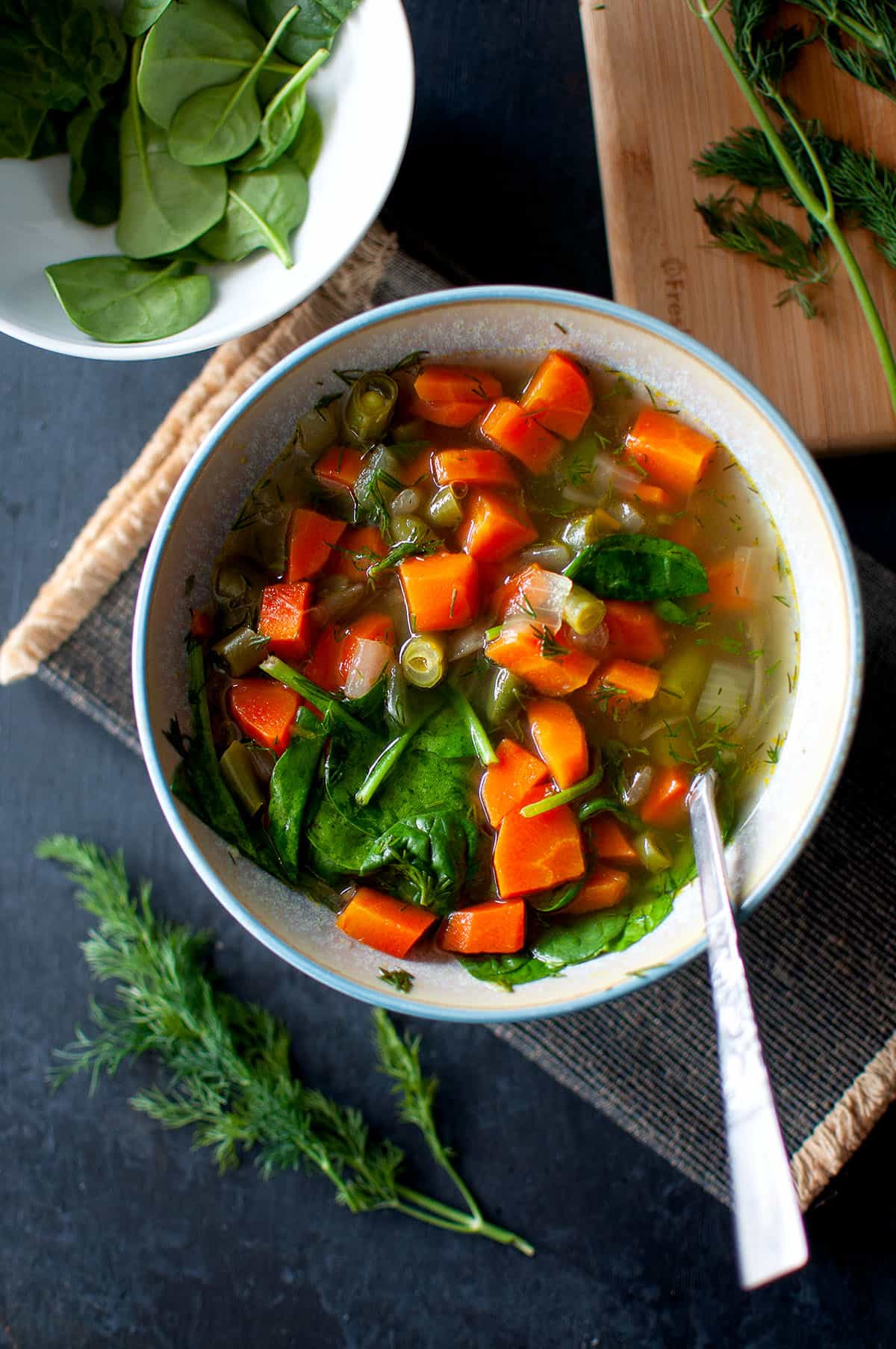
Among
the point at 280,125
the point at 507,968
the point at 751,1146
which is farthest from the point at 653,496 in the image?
the point at 751,1146

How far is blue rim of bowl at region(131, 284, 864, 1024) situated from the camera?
6.63 feet

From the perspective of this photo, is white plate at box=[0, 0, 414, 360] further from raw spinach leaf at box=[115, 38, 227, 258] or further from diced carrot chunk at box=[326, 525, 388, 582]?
diced carrot chunk at box=[326, 525, 388, 582]

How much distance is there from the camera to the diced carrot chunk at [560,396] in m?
2.21

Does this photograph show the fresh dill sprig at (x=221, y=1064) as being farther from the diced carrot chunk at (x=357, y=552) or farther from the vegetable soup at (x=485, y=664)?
the diced carrot chunk at (x=357, y=552)

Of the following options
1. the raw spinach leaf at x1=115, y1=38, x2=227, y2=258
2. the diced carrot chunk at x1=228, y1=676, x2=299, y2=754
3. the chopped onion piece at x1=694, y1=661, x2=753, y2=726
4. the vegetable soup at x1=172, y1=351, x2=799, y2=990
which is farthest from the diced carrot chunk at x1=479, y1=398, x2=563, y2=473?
the raw spinach leaf at x1=115, y1=38, x2=227, y2=258

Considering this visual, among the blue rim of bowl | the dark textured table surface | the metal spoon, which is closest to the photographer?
the metal spoon

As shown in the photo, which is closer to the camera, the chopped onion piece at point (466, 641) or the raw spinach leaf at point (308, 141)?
the chopped onion piece at point (466, 641)

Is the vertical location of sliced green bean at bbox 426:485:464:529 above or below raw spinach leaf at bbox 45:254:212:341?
above

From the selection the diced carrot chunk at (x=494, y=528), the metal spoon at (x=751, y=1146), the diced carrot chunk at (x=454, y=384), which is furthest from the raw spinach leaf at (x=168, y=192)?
the metal spoon at (x=751, y=1146)

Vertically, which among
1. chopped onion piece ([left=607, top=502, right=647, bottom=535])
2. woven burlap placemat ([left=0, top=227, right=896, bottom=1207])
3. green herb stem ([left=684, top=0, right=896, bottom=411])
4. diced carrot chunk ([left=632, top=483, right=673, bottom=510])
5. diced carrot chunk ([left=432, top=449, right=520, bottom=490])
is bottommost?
woven burlap placemat ([left=0, top=227, right=896, bottom=1207])

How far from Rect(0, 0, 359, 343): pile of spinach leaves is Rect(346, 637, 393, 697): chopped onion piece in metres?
0.86

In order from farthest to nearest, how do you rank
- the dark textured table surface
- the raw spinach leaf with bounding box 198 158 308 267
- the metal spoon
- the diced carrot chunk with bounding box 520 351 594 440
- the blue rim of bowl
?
1. the dark textured table surface
2. the raw spinach leaf with bounding box 198 158 308 267
3. the diced carrot chunk with bounding box 520 351 594 440
4. the blue rim of bowl
5. the metal spoon

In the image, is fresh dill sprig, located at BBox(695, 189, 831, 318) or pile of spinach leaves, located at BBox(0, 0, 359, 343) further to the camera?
fresh dill sprig, located at BBox(695, 189, 831, 318)

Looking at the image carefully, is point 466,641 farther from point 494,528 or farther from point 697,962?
point 697,962
